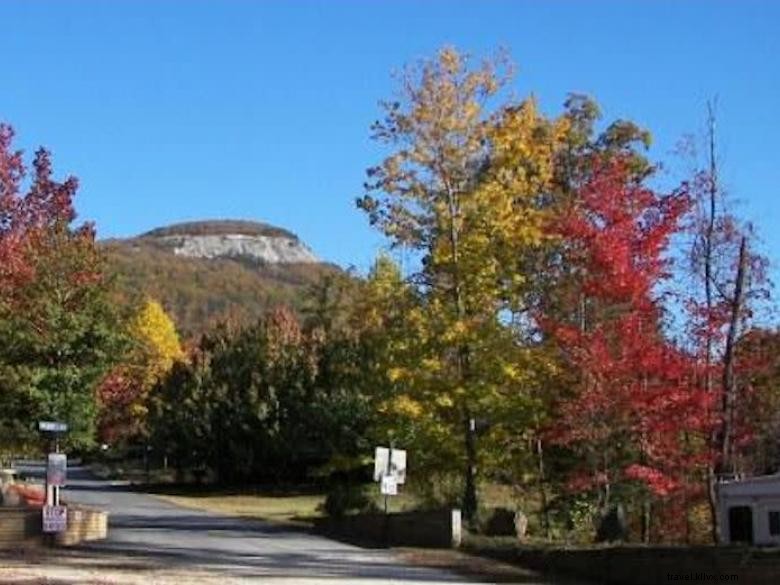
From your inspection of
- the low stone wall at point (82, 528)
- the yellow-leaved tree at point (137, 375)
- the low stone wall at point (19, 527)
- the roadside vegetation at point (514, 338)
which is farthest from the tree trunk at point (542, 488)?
the low stone wall at point (19, 527)

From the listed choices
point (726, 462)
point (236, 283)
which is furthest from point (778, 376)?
point (236, 283)

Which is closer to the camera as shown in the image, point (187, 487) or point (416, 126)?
point (416, 126)

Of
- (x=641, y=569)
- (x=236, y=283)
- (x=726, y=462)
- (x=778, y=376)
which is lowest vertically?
(x=641, y=569)

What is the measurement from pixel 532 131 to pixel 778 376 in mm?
9051

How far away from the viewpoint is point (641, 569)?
2250cm

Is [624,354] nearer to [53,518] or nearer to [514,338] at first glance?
[514,338]

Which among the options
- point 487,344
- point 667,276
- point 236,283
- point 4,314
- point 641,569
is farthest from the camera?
point 236,283

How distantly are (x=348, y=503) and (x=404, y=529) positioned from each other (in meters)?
7.68

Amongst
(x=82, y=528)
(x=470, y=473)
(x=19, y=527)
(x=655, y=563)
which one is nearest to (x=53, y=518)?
(x=19, y=527)

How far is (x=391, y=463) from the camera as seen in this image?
101 feet

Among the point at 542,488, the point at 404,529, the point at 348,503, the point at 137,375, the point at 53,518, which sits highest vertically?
the point at 137,375

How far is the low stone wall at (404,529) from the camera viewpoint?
95.8 feet

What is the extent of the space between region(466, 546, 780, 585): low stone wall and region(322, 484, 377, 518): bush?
1225cm

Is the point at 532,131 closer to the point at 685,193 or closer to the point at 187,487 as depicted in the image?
the point at 685,193
